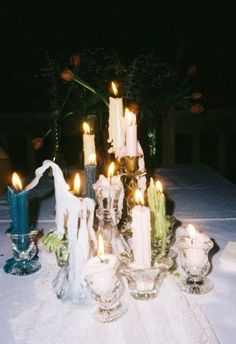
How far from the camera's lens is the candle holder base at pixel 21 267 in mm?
1060

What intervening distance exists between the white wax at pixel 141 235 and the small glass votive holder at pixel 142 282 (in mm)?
15

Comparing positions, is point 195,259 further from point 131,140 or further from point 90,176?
point 90,176

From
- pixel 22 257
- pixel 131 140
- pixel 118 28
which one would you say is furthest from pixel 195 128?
pixel 118 28

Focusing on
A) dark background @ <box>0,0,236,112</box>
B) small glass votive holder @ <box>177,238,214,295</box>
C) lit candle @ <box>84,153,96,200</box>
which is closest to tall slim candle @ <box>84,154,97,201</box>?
lit candle @ <box>84,153,96,200</box>

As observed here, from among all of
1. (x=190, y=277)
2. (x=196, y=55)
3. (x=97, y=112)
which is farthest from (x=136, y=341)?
(x=196, y=55)

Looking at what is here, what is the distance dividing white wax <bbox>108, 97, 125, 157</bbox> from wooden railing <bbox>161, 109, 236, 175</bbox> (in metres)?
1.89

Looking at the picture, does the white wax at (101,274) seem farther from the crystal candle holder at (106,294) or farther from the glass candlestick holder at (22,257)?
the glass candlestick holder at (22,257)

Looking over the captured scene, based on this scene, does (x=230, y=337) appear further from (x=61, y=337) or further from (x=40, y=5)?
(x=40, y=5)

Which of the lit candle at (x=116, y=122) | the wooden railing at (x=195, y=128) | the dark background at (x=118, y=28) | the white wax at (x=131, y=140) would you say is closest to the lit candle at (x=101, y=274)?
the white wax at (x=131, y=140)

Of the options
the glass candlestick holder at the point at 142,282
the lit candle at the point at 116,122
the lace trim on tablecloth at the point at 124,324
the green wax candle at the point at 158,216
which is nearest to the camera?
the lace trim on tablecloth at the point at 124,324

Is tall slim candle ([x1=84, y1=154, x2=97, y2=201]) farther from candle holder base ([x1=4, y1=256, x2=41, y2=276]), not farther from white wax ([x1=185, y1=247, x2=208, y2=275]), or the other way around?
white wax ([x1=185, y1=247, x2=208, y2=275])

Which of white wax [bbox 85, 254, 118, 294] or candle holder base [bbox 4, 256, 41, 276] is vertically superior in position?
white wax [bbox 85, 254, 118, 294]

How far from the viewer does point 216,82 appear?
23.3ft

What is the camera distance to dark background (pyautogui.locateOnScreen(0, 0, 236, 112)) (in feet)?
19.8
